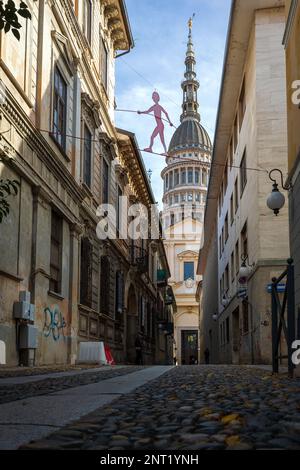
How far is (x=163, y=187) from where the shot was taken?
121 metres

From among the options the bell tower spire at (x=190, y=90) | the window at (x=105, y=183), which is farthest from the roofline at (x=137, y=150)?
the bell tower spire at (x=190, y=90)

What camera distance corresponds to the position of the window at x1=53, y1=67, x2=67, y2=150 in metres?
16.5

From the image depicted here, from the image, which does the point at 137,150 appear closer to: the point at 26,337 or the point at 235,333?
the point at 235,333

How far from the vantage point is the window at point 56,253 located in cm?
1606

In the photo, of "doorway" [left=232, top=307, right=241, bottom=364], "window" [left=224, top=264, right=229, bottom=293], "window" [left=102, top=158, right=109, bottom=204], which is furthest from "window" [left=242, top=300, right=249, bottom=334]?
"window" [left=224, top=264, right=229, bottom=293]

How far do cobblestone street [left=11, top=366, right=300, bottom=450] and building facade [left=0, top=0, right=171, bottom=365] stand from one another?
3.21 metres

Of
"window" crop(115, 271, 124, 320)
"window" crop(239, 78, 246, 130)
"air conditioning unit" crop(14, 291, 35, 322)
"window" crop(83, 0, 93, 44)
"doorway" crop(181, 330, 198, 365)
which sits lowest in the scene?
"doorway" crop(181, 330, 198, 365)

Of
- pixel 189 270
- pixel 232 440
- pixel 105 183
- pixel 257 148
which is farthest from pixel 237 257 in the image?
pixel 189 270

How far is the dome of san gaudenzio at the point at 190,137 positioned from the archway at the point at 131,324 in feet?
248

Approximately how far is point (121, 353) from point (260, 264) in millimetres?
10423

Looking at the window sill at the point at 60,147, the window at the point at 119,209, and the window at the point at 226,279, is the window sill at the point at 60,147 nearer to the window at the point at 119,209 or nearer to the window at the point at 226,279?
the window at the point at 119,209

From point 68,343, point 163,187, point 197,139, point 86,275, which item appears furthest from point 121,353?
point 163,187

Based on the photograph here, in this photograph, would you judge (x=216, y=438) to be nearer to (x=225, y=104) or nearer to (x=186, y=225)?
(x=225, y=104)

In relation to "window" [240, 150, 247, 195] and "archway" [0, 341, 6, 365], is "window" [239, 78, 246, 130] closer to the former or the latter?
"window" [240, 150, 247, 195]
